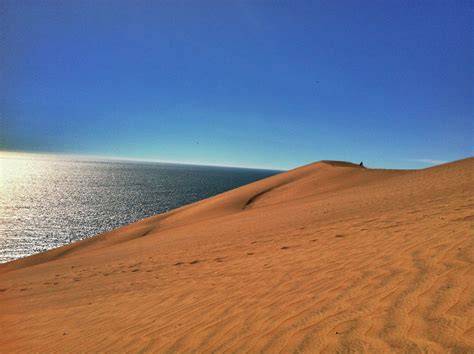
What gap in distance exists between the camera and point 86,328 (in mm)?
4359

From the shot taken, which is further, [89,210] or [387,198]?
[89,210]

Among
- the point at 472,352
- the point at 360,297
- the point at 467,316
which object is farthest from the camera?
the point at 360,297

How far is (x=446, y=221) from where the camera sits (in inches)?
249

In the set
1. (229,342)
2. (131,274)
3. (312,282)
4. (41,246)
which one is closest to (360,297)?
(312,282)

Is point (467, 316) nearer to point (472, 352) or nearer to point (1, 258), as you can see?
point (472, 352)

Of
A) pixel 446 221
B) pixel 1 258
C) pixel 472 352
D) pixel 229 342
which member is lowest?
pixel 1 258

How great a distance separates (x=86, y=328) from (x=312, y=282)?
3.42m

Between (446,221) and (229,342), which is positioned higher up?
(446,221)

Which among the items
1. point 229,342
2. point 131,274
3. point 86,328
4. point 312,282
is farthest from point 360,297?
point 131,274

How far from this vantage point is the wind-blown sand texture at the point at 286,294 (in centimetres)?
285

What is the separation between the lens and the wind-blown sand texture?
2850 mm

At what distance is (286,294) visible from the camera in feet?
13.5

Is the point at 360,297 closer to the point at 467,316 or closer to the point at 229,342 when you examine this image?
the point at 467,316

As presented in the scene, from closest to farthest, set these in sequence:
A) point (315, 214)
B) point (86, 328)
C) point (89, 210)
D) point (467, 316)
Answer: point (467, 316) < point (86, 328) < point (315, 214) < point (89, 210)
